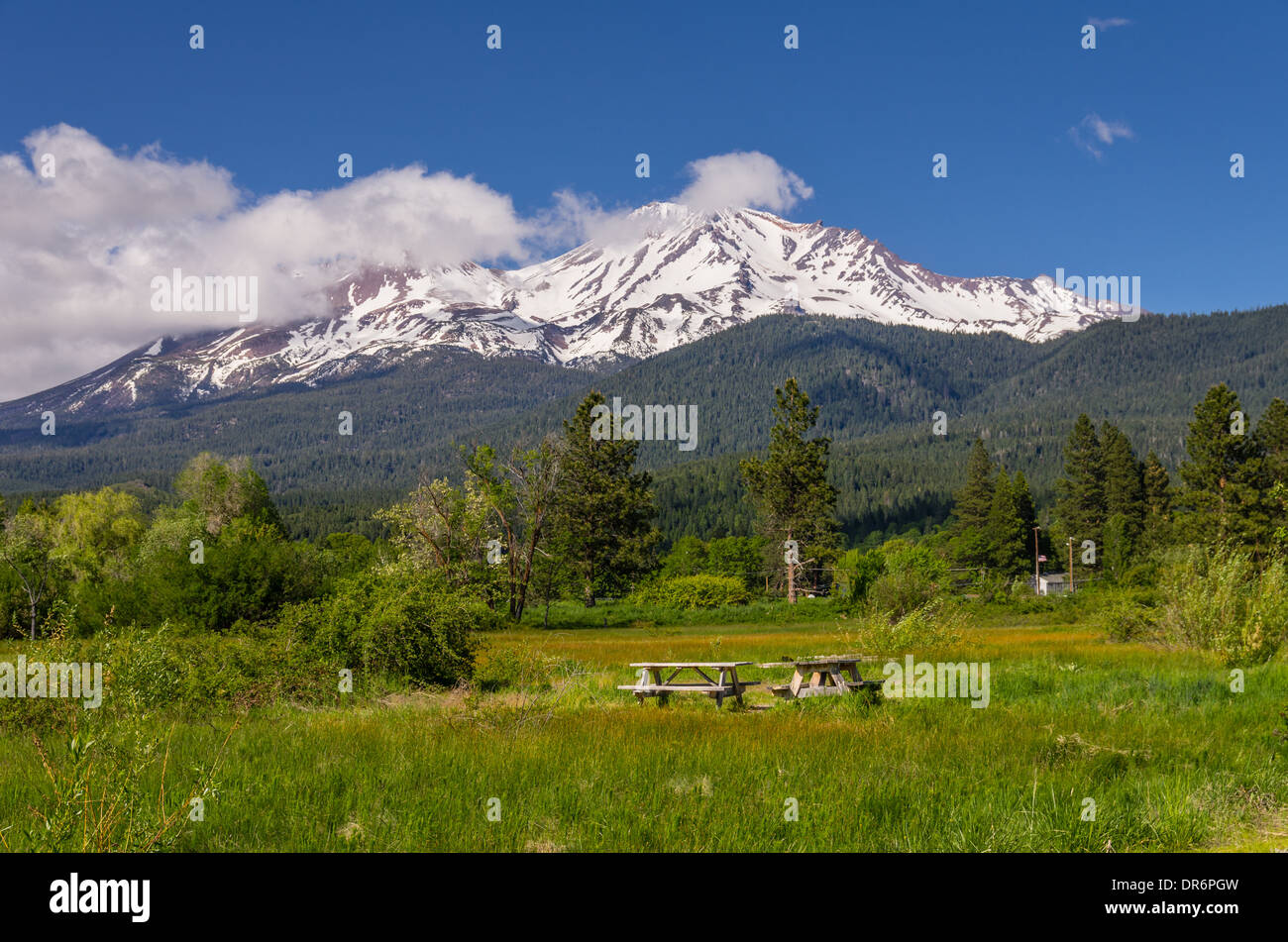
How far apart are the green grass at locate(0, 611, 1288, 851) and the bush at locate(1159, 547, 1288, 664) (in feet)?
14.0

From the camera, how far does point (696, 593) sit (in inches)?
2462

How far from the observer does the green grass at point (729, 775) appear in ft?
24.0

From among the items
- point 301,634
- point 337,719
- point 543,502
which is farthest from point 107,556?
point 337,719

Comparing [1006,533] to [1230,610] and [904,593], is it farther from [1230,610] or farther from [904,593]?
[1230,610]

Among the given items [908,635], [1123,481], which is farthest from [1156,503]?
[908,635]

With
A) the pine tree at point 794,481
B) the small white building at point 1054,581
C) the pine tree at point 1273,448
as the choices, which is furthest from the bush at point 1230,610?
the small white building at point 1054,581

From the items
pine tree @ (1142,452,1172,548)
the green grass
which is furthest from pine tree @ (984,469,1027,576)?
the green grass

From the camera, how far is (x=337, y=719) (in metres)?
12.9

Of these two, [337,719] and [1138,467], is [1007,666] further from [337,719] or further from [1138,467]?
[1138,467]

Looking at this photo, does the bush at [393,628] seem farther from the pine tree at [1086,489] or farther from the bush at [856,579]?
the pine tree at [1086,489]

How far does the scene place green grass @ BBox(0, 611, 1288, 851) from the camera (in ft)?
24.0

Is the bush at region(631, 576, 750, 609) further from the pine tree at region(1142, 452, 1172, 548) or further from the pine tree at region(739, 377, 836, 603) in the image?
the pine tree at region(1142, 452, 1172, 548)

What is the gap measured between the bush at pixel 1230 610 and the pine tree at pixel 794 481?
4278cm

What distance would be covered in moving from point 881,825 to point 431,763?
15.2 feet
